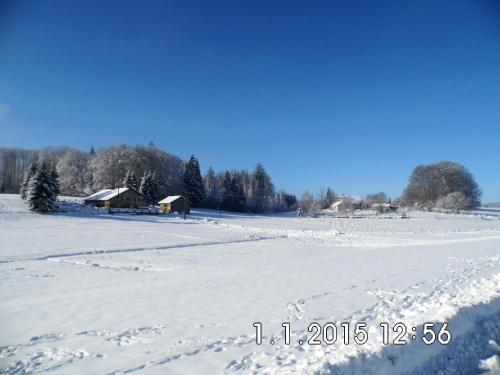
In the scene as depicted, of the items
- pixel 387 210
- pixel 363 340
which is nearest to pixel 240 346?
pixel 363 340

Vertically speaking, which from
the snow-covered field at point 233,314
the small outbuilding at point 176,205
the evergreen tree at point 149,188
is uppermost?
the evergreen tree at point 149,188

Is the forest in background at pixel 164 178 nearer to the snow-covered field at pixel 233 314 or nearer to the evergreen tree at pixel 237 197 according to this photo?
the evergreen tree at pixel 237 197

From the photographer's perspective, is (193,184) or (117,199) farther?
(193,184)

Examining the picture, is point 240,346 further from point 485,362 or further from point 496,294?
point 496,294

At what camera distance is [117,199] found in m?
66.6

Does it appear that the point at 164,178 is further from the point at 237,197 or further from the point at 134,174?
the point at 237,197

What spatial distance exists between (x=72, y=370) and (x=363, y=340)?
5306 mm

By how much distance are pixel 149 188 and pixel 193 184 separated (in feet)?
38.5

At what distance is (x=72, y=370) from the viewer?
518cm

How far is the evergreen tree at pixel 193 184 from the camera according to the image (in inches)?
3334

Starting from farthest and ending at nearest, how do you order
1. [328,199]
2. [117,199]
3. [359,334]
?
[328,199] → [117,199] → [359,334]

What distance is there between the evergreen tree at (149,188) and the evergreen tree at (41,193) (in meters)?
30.9

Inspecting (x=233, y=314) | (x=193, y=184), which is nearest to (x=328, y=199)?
(x=193, y=184)

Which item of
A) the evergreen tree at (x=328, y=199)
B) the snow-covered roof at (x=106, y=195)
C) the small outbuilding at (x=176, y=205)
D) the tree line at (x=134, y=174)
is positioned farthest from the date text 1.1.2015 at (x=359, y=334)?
the evergreen tree at (x=328, y=199)
